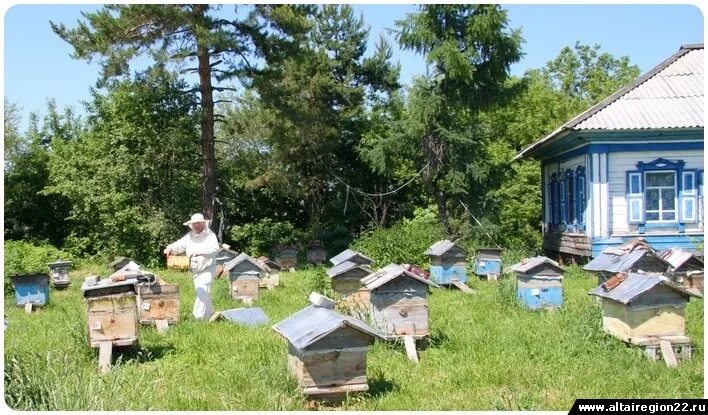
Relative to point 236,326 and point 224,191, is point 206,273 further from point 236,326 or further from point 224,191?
point 224,191

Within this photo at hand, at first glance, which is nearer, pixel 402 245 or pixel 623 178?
pixel 623 178

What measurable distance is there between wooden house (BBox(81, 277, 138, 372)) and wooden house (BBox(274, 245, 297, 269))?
36.9 feet

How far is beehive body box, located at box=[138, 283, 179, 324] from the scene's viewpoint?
9.38 metres

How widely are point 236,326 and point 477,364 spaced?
137 inches

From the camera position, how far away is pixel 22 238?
23766 millimetres

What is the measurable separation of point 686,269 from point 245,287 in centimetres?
729

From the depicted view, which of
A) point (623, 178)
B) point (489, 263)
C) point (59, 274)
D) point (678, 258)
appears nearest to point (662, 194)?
point (623, 178)

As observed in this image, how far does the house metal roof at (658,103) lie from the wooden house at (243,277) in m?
8.88

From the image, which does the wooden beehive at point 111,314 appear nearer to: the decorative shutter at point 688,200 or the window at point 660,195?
the window at point 660,195

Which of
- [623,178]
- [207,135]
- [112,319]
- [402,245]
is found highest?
[207,135]

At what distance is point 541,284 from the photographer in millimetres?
10430

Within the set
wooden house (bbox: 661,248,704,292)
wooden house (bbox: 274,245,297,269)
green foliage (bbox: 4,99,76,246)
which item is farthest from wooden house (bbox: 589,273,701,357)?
green foliage (bbox: 4,99,76,246)

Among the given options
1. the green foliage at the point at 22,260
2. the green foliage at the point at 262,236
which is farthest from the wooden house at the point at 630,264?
the green foliage at the point at 262,236

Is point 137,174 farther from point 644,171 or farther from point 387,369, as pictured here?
point 387,369
